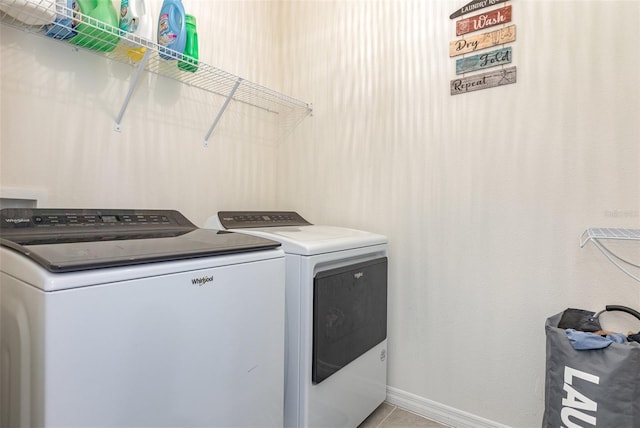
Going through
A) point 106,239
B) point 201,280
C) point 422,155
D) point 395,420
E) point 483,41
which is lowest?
point 395,420

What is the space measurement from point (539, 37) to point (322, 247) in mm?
1328

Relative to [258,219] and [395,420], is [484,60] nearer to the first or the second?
[258,219]

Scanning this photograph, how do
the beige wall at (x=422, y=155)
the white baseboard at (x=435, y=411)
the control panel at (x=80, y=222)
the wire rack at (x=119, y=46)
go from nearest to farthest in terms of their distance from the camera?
the control panel at (x=80, y=222), the wire rack at (x=119, y=46), the beige wall at (x=422, y=155), the white baseboard at (x=435, y=411)

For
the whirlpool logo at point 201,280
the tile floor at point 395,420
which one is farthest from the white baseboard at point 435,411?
the whirlpool logo at point 201,280

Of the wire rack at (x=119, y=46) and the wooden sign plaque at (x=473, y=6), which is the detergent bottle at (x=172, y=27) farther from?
the wooden sign plaque at (x=473, y=6)

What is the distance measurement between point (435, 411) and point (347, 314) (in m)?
0.78

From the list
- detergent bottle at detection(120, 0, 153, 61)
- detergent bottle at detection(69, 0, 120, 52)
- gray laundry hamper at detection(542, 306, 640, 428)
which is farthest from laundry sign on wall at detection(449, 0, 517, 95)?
detergent bottle at detection(69, 0, 120, 52)

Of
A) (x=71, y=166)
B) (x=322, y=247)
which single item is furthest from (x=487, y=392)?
(x=71, y=166)

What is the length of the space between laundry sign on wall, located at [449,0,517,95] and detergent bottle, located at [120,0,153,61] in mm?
1435

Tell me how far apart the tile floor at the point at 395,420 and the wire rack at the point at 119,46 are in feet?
5.85

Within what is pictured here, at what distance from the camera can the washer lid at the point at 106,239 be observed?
882 millimetres

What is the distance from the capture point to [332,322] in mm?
1524

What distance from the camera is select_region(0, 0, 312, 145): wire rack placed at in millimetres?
1255

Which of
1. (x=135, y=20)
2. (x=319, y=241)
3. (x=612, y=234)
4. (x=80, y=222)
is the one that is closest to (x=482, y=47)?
(x=612, y=234)
